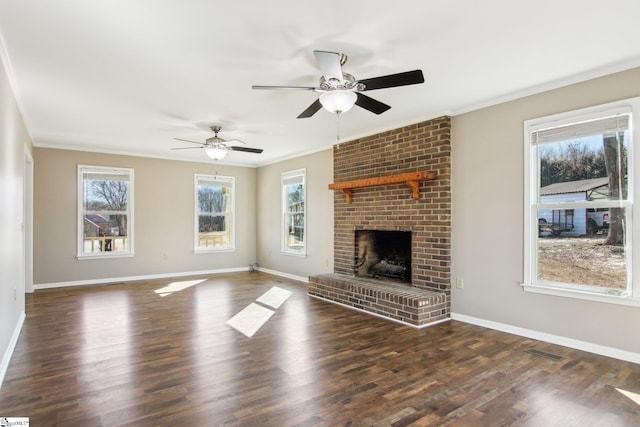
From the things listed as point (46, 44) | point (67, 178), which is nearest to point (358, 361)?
point (46, 44)

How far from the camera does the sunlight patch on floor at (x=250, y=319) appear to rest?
161 inches

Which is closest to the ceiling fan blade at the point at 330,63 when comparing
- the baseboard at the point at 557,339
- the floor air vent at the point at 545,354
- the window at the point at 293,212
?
the floor air vent at the point at 545,354

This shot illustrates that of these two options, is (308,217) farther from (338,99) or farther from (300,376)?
(300,376)

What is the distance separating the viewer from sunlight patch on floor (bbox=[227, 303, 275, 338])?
4082mm

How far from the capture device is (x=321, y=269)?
673 centimetres

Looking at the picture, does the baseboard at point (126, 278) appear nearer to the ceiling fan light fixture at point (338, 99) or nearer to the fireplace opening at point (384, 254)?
the fireplace opening at point (384, 254)

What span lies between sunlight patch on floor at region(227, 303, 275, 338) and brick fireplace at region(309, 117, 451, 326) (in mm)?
1074

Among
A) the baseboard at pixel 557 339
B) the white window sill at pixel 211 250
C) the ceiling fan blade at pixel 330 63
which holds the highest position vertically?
the ceiling fan blade at pixel 330 63

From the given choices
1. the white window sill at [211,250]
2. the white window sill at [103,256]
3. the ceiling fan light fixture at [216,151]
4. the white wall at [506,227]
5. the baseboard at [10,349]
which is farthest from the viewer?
the white window sill at [211,250]

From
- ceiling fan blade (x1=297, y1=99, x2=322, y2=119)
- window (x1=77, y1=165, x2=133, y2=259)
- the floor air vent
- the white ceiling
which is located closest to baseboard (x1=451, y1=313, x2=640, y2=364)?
the floor air vent

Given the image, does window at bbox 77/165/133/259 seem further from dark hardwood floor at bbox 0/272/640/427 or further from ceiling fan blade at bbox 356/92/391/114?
ceiling fan blade at bbox 356/92/391/114

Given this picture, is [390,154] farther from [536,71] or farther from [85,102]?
[85,102]

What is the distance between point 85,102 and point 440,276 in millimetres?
4561

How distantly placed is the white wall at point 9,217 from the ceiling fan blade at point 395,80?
9.59ft
